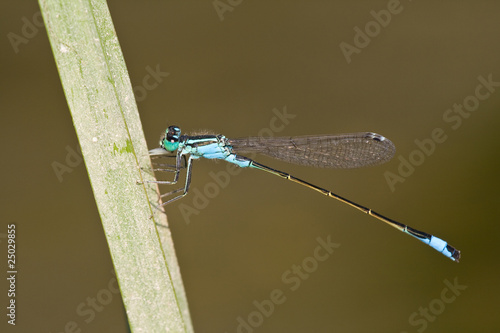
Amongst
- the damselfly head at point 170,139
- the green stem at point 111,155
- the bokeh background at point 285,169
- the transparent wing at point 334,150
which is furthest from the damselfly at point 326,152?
the green stem at point 111,155

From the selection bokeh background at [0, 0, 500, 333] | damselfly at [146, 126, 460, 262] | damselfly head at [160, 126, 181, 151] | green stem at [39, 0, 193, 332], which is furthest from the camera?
bokeh background at [0, 0, 500, 333]

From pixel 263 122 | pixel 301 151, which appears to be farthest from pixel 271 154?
pixel 263 122

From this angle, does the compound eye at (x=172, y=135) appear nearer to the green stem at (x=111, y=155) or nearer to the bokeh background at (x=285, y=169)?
the green stem at (x=111, y=155)

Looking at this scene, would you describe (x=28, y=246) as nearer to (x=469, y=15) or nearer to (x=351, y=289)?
(x=351, y=289)

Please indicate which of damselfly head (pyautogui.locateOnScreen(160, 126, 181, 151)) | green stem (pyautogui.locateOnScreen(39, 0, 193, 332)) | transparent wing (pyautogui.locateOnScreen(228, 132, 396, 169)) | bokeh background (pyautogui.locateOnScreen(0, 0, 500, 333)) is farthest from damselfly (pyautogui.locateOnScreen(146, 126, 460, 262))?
green stem (pyautogui.locateOnScreen(39, 0, 193, 332))

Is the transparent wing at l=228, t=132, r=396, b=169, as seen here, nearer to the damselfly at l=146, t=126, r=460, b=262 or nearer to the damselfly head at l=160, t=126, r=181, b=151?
the damselfly at l=146, t=126, r=460, b=262

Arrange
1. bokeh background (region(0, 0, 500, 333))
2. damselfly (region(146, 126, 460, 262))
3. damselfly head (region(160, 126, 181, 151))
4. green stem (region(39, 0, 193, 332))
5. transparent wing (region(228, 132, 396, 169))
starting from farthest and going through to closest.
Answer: bokeh background (region(0, 0, 500, 333)) < transparent wing (region(228, 132, 396, 169)) < damselfly (region(146, 126, 460, 262)) < damselfly head (region(160, 126, 181, 151)) < green stem (region(39, 0, 193, 332))
